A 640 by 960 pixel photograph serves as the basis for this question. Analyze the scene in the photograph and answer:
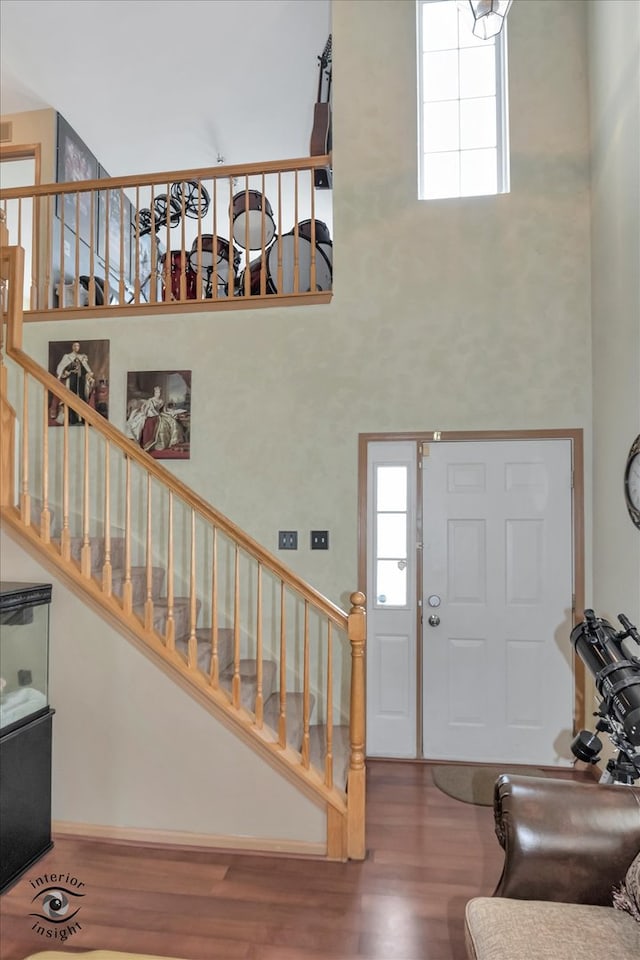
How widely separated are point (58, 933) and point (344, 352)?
10.6 feet

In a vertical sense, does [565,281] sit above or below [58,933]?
above

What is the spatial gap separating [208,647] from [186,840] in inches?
34.8

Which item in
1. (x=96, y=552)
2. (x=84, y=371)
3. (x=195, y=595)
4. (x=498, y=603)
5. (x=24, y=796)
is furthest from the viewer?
(x=84, y=371)

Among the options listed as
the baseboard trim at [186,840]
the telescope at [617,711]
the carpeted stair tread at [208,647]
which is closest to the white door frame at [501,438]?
the carpeted stair tread at [208,647]

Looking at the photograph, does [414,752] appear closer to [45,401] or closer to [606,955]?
[606,955]

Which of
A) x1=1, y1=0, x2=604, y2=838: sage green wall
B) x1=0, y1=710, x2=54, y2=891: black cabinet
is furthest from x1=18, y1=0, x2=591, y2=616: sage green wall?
x1=0, y1=710, x2=54, y2=891: black cabinet

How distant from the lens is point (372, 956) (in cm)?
198

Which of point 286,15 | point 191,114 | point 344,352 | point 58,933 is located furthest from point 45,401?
point 191,114

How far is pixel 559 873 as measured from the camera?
1.65m

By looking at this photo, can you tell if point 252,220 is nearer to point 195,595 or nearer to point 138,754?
point 195,595

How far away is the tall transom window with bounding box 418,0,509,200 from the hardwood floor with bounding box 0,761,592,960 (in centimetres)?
381

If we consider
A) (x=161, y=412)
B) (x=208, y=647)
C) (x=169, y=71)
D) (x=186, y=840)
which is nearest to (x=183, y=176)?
(x=161, y=412)

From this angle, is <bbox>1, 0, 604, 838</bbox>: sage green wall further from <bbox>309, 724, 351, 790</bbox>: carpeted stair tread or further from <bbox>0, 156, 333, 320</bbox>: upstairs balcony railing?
<bbox>309, 724, 351, 790</bbox>: carpeted stair tread

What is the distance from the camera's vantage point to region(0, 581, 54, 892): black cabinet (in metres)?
2.42
